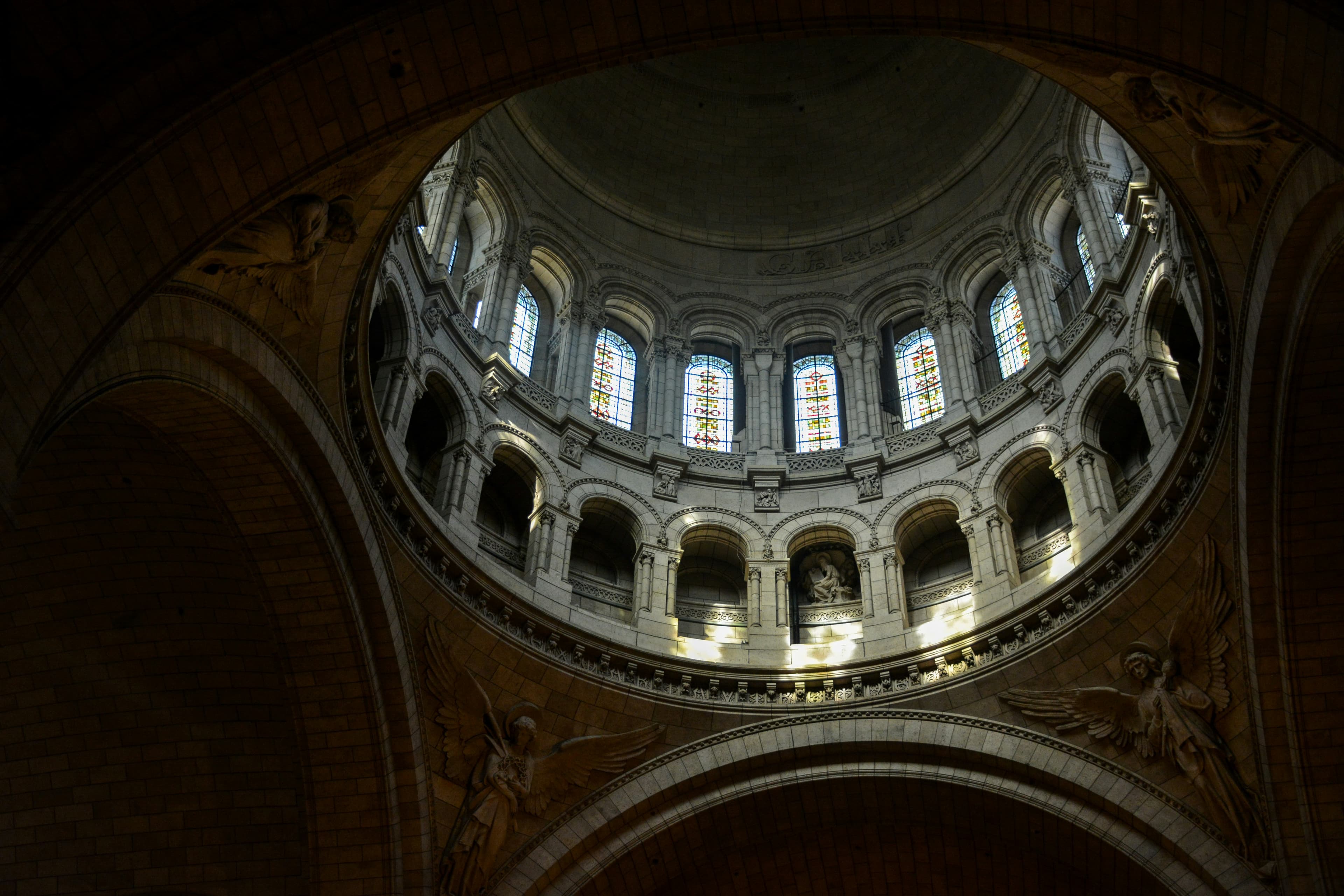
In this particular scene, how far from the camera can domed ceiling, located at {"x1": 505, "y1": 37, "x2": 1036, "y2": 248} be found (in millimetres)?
26203

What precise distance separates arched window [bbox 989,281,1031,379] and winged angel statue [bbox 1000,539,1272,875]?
659 cm

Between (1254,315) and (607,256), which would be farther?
(607,256)

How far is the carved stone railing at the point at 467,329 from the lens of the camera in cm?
2078

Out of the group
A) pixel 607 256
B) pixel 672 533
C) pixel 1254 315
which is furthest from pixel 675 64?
pixel 1254 315

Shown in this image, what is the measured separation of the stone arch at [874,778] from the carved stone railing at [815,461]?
526 cm

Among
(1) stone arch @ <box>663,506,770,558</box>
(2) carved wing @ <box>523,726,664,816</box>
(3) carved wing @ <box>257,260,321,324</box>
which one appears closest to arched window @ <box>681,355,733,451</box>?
(1) stone arch @ <box>663,506,770,558</box>

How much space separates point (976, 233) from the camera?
24.6m

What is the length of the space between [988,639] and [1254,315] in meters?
6.61

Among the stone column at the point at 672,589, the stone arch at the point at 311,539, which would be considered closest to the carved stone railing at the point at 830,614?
the stone column at the point at 672,589

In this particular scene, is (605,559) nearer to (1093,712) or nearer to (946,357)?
(946,357)

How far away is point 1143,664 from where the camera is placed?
16938 millimetres

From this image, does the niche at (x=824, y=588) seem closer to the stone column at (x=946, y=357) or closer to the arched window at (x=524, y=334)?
the stone column at (x=946, y=357)

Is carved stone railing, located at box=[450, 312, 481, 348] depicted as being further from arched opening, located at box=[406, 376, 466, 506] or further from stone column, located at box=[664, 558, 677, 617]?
stone column, located at box=[664, 558, 677, 617]

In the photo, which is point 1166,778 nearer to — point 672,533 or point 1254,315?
point 1254,315
